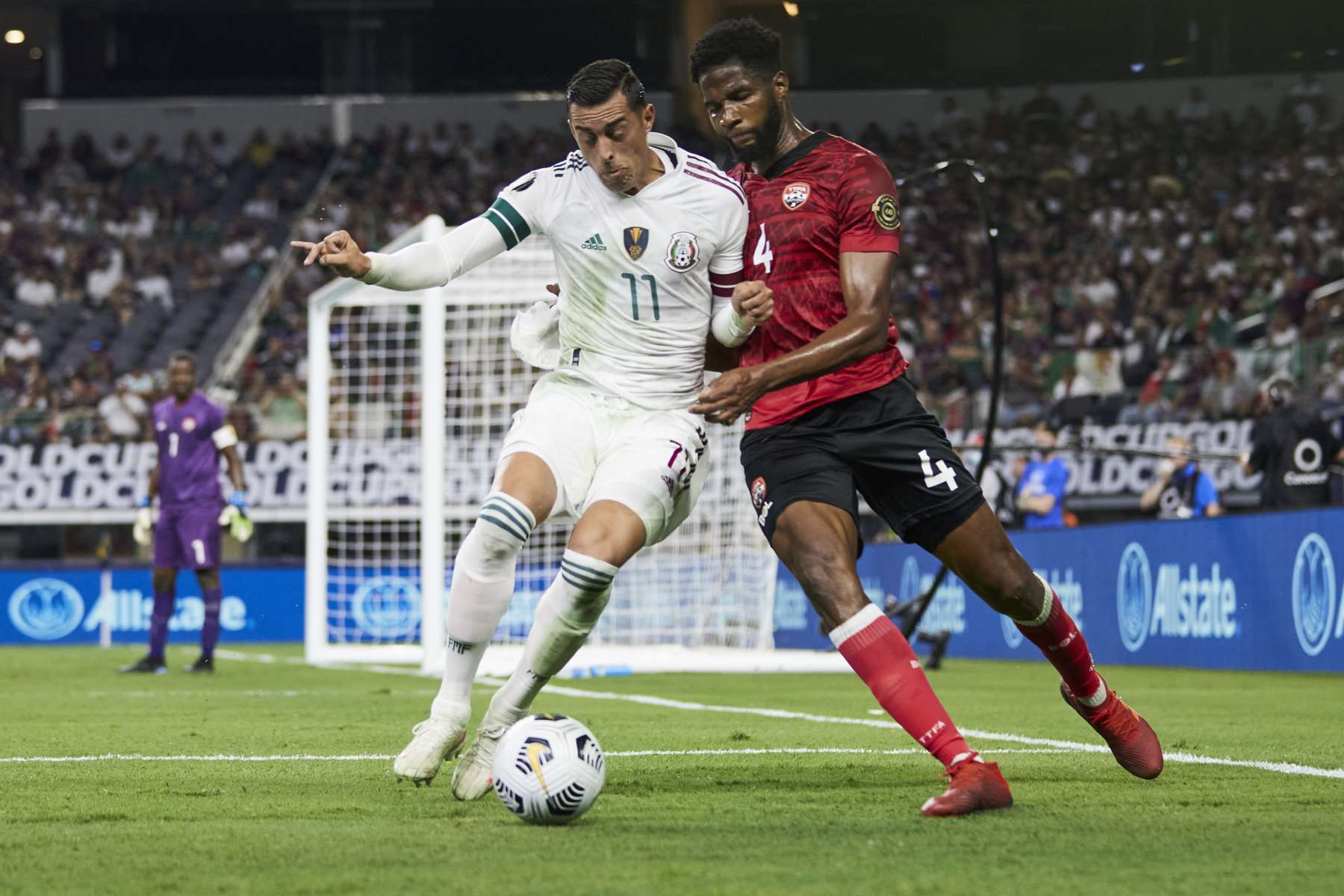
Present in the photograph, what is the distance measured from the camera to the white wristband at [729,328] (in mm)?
5020

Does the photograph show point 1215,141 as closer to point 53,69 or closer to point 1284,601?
point 1284,601

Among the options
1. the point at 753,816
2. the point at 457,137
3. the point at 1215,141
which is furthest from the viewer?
the point at 457,137

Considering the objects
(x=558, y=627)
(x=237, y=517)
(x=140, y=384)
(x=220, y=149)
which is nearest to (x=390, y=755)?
(x=558, y=627)

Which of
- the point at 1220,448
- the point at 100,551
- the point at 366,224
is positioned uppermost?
the point at 366,224

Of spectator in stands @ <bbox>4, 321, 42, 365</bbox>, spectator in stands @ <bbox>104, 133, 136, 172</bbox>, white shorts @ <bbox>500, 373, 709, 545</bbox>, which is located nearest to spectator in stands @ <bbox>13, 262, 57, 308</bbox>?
spectator in stands @ <bbox>4, 321, 42, 365</bbox>

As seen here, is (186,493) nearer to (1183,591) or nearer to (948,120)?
(1183,591)

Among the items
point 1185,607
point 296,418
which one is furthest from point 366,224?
point 1185,607

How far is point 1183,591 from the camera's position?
13273 mm

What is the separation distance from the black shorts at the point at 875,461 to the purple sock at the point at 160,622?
9.27 meters

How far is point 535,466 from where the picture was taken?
5.01 metres

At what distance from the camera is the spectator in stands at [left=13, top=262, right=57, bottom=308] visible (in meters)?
26.2

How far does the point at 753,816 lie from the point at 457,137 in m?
27.1

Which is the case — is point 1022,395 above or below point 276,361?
below

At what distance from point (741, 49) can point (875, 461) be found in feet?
3.89
